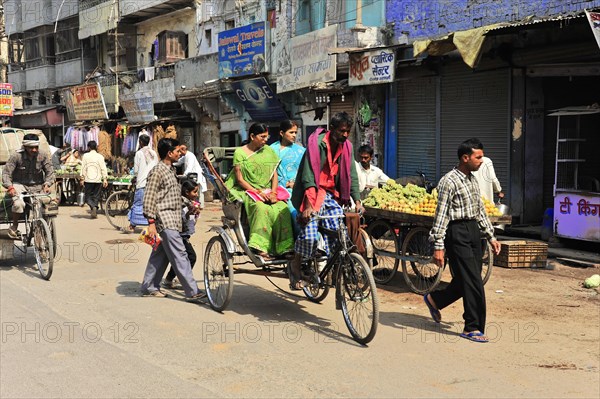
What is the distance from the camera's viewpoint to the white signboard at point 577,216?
1011cm

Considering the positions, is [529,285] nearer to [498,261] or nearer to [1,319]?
[498,261]

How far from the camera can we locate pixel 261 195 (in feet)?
22.8

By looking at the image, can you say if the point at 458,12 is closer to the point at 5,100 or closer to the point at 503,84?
the point at 503,84

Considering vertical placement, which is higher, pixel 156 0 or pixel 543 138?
pixel 156 0

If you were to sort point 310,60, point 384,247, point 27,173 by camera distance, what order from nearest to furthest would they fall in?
point 384,247 < point 27,173 < point 310,60

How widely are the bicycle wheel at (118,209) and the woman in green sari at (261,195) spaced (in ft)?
28.1

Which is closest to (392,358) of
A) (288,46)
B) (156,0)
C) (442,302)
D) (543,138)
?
(442,302)

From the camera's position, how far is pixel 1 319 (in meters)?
6.85

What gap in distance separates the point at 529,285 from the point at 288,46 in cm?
1396

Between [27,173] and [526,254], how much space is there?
7175 mm

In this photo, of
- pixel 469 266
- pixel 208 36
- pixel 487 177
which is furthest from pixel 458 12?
pixel 208 36

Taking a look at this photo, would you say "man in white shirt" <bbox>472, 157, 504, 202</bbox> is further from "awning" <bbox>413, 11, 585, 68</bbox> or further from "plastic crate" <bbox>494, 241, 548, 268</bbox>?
"awning" <bbox>413, 11, 585, 68</bbox>

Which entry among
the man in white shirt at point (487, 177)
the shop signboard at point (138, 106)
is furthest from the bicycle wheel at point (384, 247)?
the shop signboard at point (138, 106)

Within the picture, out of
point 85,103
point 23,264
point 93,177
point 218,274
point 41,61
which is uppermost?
point 41,61
